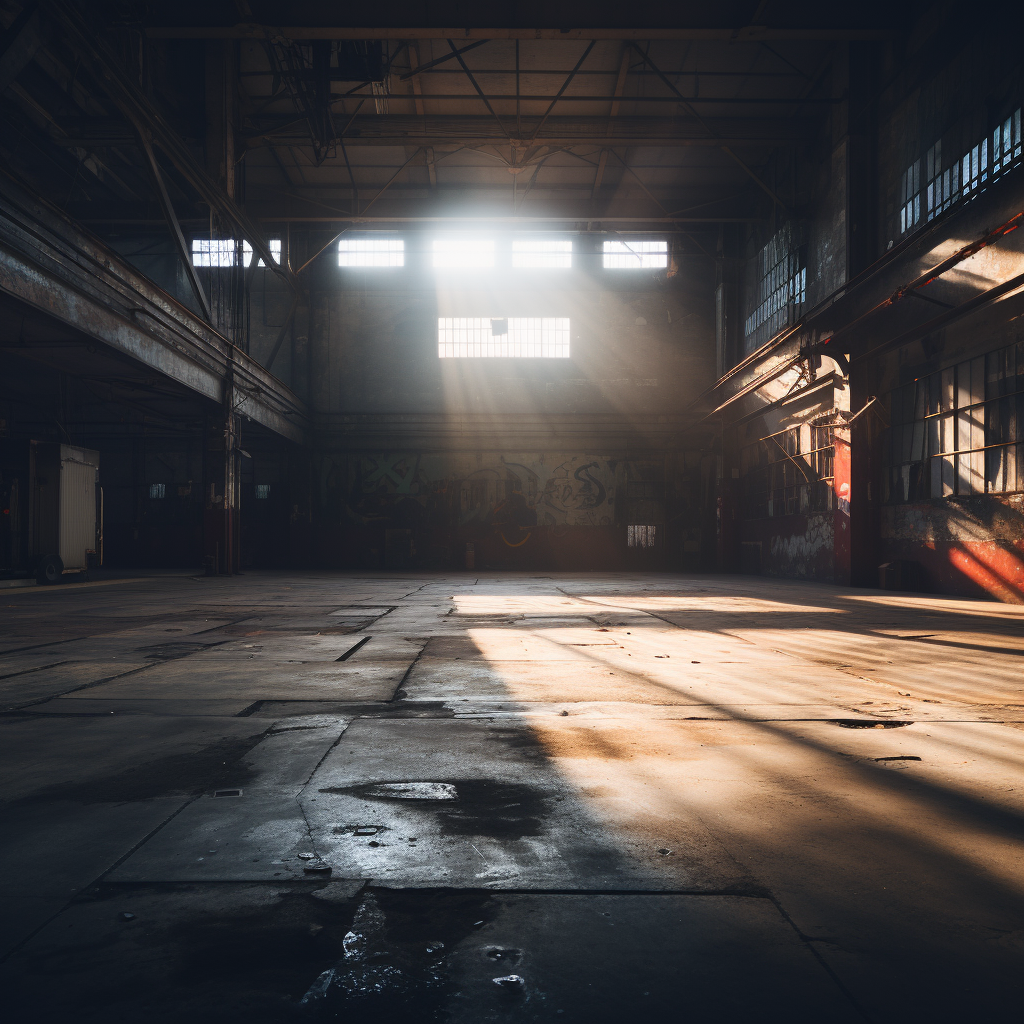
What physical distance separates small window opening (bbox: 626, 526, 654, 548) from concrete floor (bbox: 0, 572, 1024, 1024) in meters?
17.5

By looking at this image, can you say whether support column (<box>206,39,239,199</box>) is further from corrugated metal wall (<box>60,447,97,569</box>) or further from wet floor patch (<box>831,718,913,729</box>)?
wet floor patch (<box>831,718,913,729</box>)

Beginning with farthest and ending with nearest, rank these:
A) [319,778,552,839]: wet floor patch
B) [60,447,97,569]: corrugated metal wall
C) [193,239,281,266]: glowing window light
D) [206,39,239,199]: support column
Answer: [193,239,281,266]: glowing window light
[206,39,239,199]: support column
[60,447,97,569]: corrugated metal wall
[319,778,552,839]: wet floor patch

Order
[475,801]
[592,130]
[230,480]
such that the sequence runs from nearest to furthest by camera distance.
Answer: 1. [475,801]
2. [230,480]
3. [592,130]

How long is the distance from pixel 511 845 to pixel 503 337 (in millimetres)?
20721

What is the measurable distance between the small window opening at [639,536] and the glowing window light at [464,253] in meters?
8.81

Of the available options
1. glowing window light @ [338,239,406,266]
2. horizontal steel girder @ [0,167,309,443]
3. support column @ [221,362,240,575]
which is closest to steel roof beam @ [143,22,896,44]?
horizontal steel girder @ [0,167,309,443]

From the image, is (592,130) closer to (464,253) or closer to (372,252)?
(464,253)

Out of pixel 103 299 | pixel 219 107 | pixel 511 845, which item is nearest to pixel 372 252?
pixel 219 107

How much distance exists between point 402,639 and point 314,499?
16616mm

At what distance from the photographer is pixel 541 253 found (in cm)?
2125

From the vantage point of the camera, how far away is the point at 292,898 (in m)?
1.47

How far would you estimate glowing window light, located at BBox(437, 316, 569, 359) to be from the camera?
845 inches

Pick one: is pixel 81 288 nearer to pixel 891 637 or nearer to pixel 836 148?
pixel 891 637

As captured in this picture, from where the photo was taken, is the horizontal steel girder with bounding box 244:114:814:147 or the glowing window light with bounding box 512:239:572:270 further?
the glowing window light with bounding box 512:239:572:270
